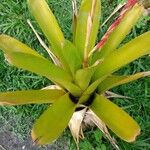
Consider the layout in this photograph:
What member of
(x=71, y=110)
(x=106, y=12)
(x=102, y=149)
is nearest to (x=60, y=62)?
(x=71, y=110)

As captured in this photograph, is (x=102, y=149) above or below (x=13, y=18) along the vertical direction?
below

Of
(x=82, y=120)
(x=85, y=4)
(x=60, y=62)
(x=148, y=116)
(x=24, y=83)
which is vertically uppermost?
(x=85, y=4)

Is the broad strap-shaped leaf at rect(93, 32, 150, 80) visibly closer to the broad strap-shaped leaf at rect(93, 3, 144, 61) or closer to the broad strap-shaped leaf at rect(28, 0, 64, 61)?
the broad strap-shaped leaf at rect(93, 3, 144, 61)

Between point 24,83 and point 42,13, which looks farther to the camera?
point 24,83

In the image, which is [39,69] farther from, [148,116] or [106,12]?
[106,12]

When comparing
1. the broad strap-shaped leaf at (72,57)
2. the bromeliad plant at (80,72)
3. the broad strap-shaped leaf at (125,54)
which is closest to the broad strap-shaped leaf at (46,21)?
the bromeliad plant at (80,72)

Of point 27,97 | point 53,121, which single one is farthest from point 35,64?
point 53,121

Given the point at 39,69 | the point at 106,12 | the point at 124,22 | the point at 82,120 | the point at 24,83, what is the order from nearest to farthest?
the point at 39,69 → the point at 124,22 → the point at 82,120 → the point at 24,83 → the point at 106,12
